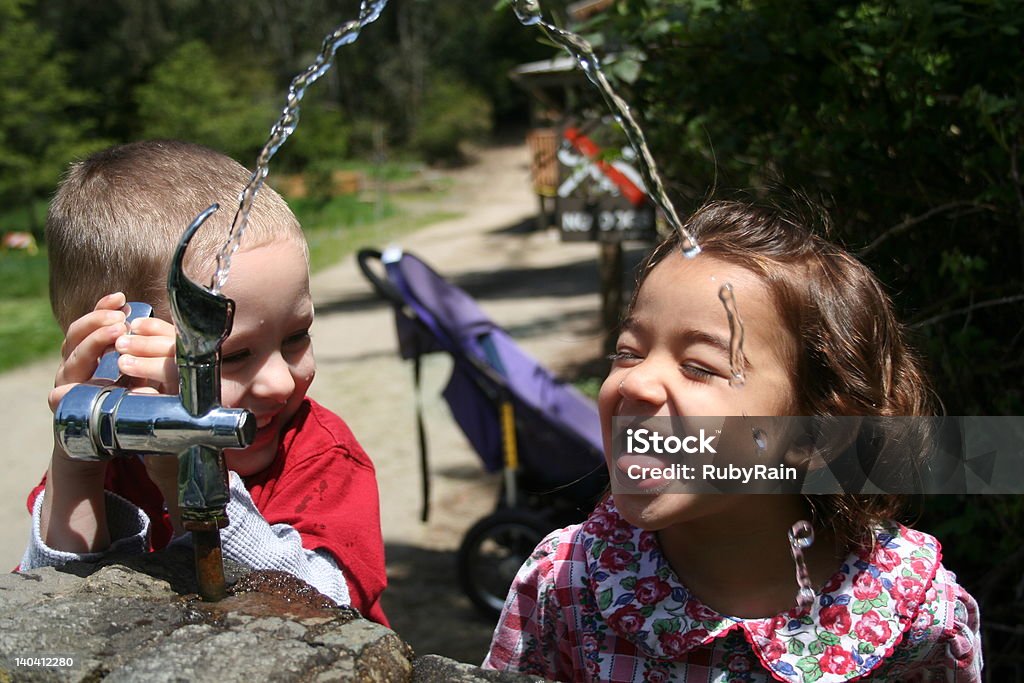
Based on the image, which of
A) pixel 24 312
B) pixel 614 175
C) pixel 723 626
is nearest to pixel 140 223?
pixel 723 626

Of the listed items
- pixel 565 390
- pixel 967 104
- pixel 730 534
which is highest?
pixel 967 104

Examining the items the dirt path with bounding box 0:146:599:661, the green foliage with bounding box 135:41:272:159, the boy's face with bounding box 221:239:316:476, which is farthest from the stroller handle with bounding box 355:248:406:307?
the green foliage with bounding box 135:41:272:159

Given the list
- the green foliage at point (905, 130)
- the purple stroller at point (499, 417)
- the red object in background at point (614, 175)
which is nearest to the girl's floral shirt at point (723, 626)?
the green foliage at point (905, 130)

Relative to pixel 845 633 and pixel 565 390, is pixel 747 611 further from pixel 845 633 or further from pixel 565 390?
pixel 565 390

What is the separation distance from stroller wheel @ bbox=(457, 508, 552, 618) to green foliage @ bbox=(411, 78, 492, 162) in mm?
35246

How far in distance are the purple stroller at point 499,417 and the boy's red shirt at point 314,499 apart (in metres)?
2.47

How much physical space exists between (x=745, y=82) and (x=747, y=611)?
1.65 metres

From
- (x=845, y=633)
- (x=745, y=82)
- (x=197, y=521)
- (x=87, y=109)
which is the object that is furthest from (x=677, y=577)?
(x=87, y=109)

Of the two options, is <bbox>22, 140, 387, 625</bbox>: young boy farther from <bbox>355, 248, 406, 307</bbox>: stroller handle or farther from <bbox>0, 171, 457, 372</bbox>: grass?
<bbox>0, 171, 457, 372</bbox>: grass

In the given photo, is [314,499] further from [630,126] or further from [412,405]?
[412,405]

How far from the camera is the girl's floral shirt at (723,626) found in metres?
1.26

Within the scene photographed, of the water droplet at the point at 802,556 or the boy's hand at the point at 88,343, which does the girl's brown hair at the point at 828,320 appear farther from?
the boy's hand at the point at 88,343

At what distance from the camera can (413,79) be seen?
4719 cm

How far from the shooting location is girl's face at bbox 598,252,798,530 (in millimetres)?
1172
